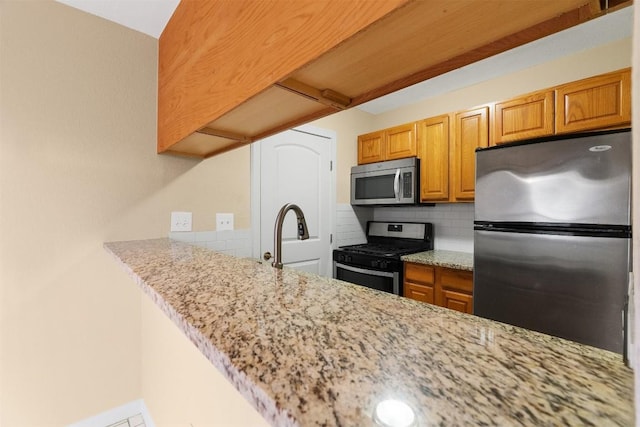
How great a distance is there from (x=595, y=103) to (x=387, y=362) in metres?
2.24

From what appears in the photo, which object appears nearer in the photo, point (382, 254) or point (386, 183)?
point (382, 254)

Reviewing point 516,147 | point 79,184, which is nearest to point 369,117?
point 516,147

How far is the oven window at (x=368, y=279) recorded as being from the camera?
243cm

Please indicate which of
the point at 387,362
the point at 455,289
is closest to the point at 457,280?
the point at 455,289

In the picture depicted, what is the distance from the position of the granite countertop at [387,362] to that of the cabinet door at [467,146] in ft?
6.27

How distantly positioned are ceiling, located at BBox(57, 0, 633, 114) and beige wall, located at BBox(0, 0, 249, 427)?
0.33 ft

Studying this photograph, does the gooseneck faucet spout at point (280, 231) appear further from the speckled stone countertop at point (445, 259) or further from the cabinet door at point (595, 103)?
the cabinet door at point (595, 103)

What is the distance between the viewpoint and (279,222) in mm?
1269

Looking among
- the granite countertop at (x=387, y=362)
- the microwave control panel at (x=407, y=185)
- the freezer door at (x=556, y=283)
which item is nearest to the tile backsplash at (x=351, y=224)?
the microwave control panel at (x=407, y=185)

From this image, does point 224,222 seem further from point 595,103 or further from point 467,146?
point 595,103

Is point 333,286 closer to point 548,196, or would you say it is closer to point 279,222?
point 279,222

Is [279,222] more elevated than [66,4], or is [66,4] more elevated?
[66,4]

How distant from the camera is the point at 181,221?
1888mm

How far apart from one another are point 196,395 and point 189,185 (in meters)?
1.32
